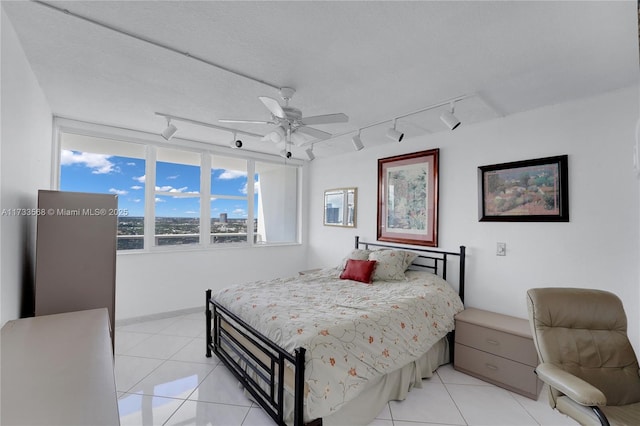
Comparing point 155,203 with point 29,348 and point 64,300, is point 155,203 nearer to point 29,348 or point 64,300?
point 64,300

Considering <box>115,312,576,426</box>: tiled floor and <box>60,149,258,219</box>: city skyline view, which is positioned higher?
<box>60,149,258,219</box>: city skyline view

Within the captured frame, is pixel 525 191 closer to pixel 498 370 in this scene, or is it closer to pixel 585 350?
pixel 585 350

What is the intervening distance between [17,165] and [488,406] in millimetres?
3820

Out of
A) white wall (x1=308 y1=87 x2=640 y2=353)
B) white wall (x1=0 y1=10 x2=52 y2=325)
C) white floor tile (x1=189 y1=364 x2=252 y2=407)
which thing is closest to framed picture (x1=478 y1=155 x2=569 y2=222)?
white wall (x1=308 y1=87 x2=640 y2=353)

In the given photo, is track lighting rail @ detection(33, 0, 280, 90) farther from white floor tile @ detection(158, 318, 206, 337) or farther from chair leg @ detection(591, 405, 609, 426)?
white floor tile @ detection(158, 318, 206, 337)

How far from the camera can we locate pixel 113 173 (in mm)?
3951

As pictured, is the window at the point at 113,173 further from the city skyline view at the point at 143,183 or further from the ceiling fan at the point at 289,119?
the ceiling fan at the point at 289,119

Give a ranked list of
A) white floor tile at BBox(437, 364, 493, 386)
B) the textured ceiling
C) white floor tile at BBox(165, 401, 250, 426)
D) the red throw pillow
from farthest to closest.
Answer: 1. the red throw pillow
2. white floor tile at BBox(437, 364, 493, 386)
3. white floor tile at BBox(165, 401, 250, 426)
4. the textured ceiling

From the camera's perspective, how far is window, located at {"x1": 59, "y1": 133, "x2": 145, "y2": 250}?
366cm

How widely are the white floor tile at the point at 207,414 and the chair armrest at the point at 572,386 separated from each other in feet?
6.53

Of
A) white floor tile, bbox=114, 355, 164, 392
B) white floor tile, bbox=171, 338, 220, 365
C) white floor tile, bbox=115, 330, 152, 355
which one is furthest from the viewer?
white floor tile, bbox=115, 330, 152, 355

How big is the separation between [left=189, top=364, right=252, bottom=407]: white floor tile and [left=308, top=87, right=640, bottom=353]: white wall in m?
2.57

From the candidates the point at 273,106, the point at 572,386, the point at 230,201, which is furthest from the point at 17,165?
the point at 572,386

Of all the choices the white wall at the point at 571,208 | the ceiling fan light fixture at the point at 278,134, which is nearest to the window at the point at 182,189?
the ceiling fan light fixture at the point at 278,134
